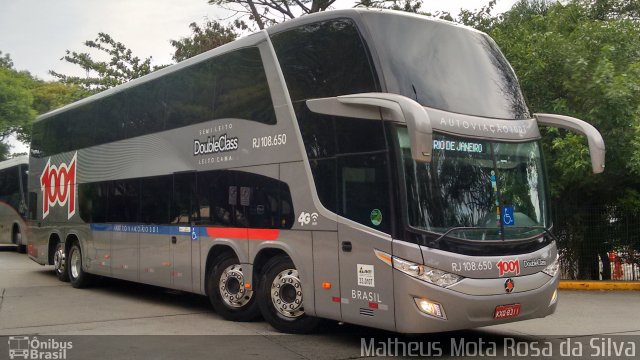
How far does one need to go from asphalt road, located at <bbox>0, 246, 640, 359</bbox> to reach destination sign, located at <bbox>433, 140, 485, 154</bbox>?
2.37m

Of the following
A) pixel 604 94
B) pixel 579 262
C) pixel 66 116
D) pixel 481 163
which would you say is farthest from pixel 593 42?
pixel 66 116

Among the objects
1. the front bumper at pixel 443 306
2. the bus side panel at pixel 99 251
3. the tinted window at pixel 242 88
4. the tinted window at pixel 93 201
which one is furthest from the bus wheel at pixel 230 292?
the tinted window at pixel 93 201

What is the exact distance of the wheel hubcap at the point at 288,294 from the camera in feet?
29.3

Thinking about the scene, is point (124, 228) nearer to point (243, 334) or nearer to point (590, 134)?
point (243, 334)

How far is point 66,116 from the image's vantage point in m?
16.0

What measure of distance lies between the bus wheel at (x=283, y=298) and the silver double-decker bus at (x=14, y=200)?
19.0 m

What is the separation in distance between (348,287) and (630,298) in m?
8.13

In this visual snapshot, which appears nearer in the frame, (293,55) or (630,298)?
(293,55)

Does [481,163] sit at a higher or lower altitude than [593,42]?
lower

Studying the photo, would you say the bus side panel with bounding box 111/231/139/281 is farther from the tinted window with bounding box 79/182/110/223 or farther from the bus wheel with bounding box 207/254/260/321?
the bus wheel with bounding box 207/254/260/321

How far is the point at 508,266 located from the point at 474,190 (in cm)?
93

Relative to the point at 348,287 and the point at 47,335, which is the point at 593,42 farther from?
the point at 47,335

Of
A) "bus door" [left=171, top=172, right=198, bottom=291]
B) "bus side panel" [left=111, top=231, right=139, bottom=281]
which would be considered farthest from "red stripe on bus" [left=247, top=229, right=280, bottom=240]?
"bus side panel" [left=111, top=231, right=139, bottom=281]

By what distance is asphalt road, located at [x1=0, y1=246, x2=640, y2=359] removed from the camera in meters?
7.98
